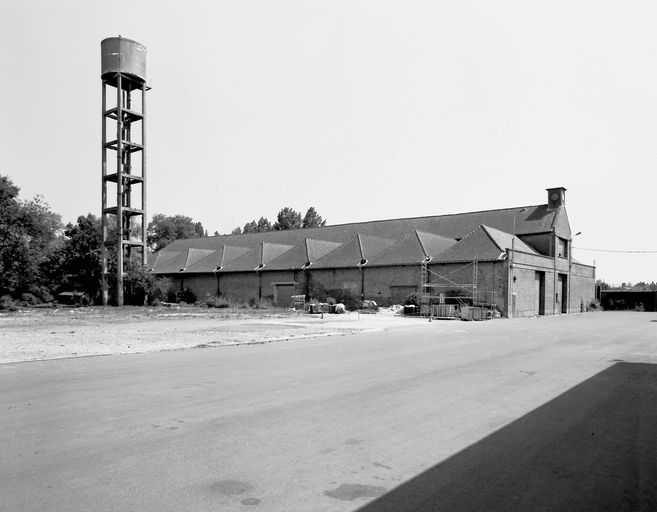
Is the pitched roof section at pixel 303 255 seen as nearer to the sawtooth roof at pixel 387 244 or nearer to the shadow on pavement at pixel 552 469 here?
the sawtooth roof at pixel 387 244

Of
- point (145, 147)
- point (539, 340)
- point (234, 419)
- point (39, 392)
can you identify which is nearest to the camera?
point (234, 419)

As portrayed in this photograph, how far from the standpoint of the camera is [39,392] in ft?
27.7

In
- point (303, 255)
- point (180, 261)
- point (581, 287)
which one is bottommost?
point (581, 287)

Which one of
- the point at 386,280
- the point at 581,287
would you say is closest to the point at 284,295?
the point at 386,280

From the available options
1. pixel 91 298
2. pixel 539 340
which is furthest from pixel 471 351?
pixel 91 298

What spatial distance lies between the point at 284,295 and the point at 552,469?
47.6m

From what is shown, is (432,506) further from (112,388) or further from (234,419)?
(112,388)

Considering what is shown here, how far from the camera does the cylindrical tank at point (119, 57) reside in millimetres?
45781

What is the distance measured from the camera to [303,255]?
173ft

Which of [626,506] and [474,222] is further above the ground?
[474,222]

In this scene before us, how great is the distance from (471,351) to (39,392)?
11126 mm

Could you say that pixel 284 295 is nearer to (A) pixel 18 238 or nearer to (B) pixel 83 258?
(B) pixel 83 258

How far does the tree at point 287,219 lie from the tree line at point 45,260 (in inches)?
1599

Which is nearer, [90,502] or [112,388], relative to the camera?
[90,502]
